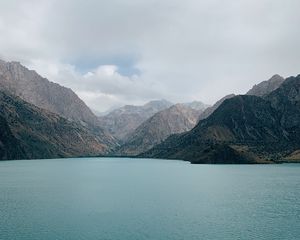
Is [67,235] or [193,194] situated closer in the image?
[67,235]

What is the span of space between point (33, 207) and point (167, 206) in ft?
162

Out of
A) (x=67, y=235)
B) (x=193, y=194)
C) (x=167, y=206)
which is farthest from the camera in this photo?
(x=193, y=194)

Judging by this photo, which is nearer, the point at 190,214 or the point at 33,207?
the point at 190,214

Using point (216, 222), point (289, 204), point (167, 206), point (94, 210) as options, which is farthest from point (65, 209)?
point (289, 204)

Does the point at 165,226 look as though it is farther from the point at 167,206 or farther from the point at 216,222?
the point at 167,206

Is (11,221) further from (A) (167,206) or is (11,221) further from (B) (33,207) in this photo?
(A) (167,206)

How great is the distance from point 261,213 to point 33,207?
8071 centimetres

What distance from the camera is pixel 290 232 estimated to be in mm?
109250

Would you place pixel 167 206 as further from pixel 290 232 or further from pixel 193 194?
pixel 290 232

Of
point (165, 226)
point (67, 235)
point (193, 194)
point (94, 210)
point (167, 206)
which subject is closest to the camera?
point (67, 235)

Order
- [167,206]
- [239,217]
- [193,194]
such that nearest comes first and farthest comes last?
[239,217] → [167,206] → [193,194]

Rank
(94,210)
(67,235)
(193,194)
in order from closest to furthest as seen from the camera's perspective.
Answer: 1. (67,235)
2. (94,210)
3. (193,194)

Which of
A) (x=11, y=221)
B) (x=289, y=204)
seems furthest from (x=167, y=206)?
(x=11, y=221)

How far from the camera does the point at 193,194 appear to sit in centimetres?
19312
